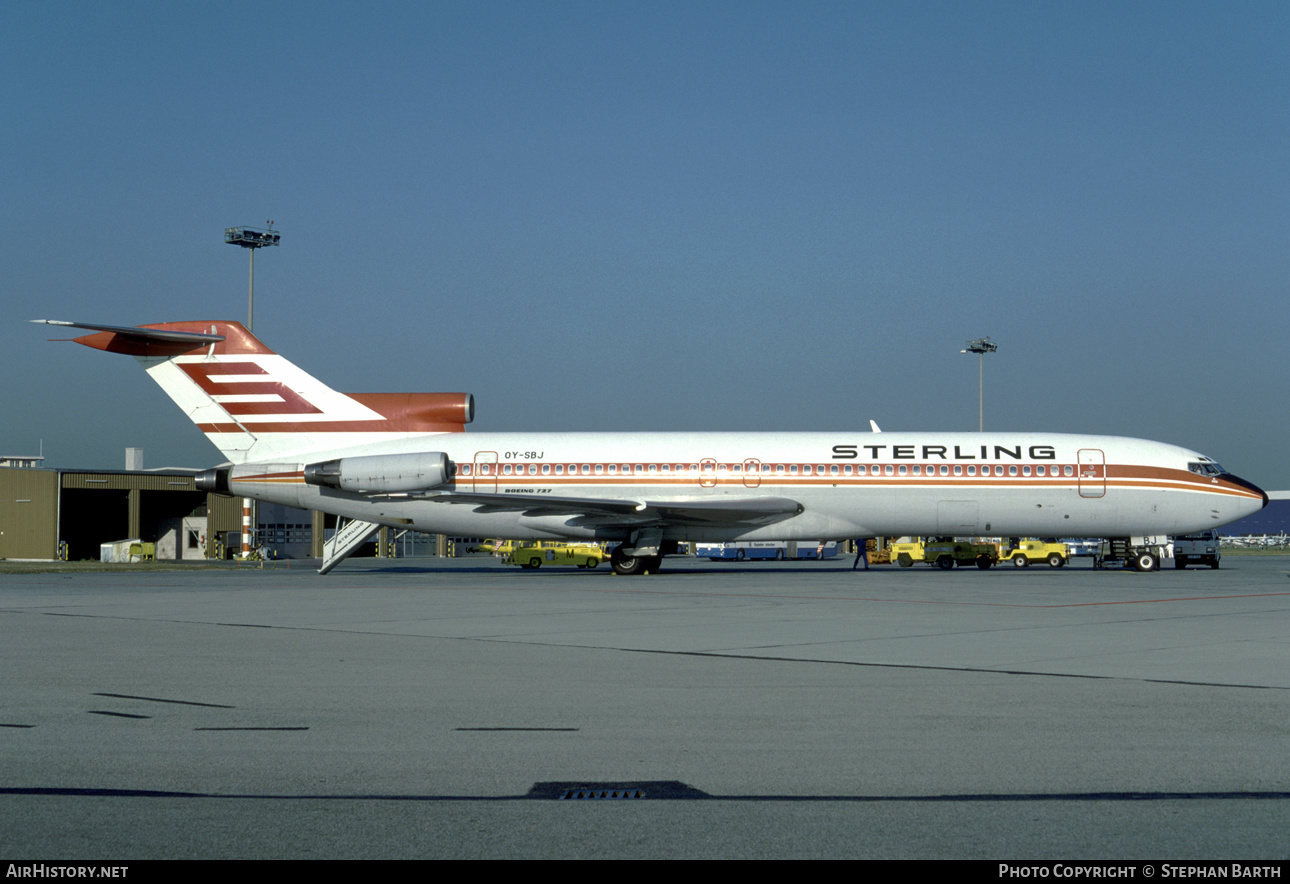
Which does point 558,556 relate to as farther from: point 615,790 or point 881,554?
point 615,790

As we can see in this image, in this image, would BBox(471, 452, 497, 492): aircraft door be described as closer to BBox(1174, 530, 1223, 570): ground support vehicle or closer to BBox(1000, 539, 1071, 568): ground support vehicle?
BBox(1174, 530, 1223, 570): ground support vehicle

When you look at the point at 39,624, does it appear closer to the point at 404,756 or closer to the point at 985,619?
the point at 404,756

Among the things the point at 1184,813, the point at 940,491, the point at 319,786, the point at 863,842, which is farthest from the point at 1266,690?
the point at 940,491

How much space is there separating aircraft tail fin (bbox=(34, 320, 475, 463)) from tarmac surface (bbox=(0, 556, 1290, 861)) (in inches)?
744

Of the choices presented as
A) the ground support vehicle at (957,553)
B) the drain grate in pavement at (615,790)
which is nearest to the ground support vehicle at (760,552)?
the ground support vehicle at (957,553)

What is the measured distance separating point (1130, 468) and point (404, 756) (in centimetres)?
3061

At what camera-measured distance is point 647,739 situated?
7938mm

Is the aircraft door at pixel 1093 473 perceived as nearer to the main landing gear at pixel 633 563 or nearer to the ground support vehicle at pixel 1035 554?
the main landing gear at pixel 633 563

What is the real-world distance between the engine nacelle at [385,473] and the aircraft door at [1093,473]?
1807 cm

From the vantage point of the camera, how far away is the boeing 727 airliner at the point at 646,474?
33781 mm

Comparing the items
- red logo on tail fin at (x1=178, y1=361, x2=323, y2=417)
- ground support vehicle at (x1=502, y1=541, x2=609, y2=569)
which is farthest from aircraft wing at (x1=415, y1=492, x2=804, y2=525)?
ground support vehicle at (x1=502, y1=541, x2=609, y2=569)

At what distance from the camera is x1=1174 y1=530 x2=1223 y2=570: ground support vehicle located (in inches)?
1608

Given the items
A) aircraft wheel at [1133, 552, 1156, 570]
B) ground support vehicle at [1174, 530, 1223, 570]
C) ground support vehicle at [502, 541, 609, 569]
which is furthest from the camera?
ground support vehicle at [502, 541, 609, 569]
